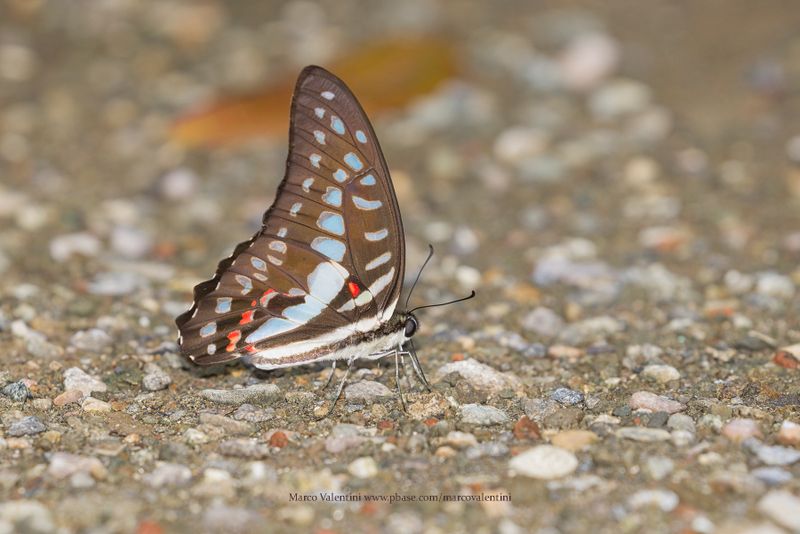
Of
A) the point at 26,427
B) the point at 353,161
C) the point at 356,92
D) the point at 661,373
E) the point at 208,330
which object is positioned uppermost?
the point at 356,92

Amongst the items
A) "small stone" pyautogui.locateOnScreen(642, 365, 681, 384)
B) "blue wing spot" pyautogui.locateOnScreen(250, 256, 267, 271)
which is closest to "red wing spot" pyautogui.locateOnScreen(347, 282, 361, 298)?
"blue wing spot" pyautogui.locateOnScreen(250, 256, 267, 271)

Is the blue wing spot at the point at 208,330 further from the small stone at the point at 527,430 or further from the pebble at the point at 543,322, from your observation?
the pebble at the point at 543,322

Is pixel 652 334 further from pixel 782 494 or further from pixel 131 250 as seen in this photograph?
pixel 131 250

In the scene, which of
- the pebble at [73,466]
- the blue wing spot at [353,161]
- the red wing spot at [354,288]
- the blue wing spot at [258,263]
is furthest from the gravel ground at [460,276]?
the blue wing spot at [353,161]

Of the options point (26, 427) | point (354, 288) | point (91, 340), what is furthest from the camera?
point (91, 340)

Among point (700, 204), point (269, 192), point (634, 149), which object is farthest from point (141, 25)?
point (700, 204)

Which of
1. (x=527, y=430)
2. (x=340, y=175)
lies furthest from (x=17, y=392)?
(x=527, y=430)

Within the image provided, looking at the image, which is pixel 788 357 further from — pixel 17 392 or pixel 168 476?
pixel 17 392
